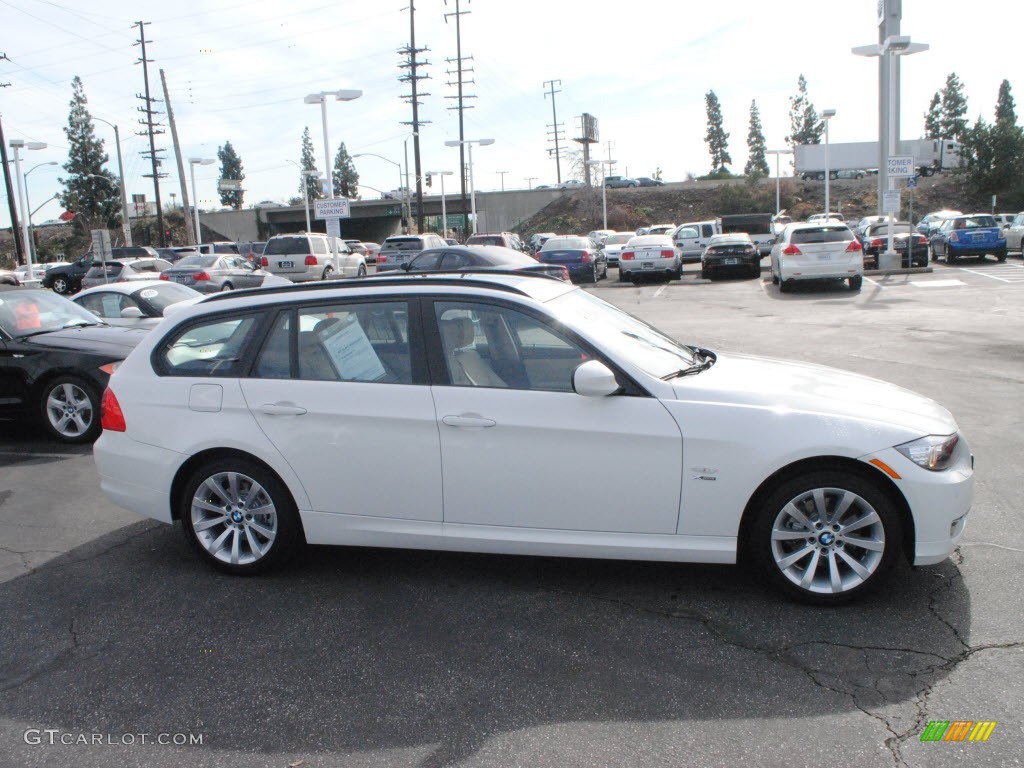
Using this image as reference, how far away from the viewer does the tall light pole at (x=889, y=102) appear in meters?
25.9

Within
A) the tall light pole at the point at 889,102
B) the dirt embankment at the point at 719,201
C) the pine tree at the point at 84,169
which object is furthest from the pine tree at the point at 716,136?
the tall light pole at the point at 889,102

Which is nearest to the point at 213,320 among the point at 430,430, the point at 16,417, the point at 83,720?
the point at 430,430

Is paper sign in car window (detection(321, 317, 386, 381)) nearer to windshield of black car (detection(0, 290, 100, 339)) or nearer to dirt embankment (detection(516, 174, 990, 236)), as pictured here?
windshield of black car (detection(0, 290, 100, 339))

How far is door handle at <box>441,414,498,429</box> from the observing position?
427 centimetres

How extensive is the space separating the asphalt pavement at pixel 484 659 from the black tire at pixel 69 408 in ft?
9.23

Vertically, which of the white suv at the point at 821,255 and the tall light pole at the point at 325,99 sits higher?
the tall light pole at the point at 325,99

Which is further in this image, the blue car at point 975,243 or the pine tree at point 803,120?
the pine tree at point 803,120

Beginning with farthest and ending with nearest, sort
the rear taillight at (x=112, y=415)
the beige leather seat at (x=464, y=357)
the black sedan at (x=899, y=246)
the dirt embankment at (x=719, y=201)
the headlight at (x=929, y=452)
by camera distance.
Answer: the dirt embankment at (x=719, y=201)
the black sedan at (x=899, y=246)
the rear taillight at (x=112, y=415)
the beige leather seat at (x=464, y=357)
the headlight at (x=929, y=452)

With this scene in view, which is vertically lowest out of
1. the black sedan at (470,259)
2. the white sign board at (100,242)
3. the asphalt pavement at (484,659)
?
the asphalt pavement at (484,659)

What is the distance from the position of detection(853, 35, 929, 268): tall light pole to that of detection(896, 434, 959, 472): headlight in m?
23.8

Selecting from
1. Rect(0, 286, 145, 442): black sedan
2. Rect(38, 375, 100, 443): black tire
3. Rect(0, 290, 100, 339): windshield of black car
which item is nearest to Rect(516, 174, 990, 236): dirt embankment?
Rect(0, 290, 100, 339): windshield of black car

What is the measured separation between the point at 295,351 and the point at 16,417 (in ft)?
17.8

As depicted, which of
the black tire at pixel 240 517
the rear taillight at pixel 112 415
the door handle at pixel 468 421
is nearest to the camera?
the door handle at pixel 468 421

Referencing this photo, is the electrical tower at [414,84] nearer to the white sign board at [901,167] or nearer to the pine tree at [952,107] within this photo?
the white sign board at [901,167]
